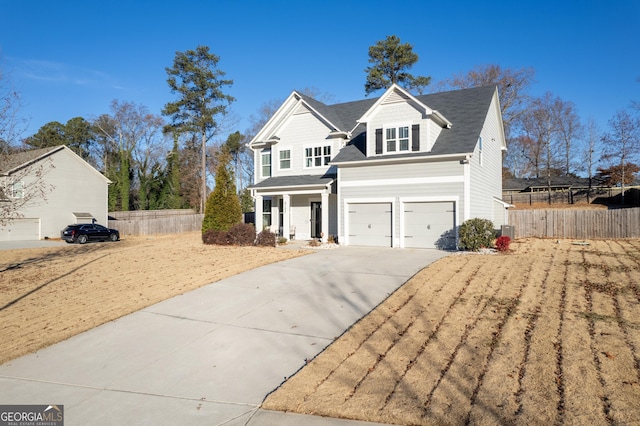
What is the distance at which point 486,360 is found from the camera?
5.51 m

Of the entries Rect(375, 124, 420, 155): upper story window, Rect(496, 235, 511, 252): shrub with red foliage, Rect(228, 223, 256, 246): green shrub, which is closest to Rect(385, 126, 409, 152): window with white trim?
Rect(375, 124, 420, 155): upper story window

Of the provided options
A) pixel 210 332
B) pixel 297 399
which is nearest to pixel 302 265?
pixel 210 332

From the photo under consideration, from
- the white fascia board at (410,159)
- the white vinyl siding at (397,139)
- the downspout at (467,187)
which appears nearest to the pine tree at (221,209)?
→ the white fascia board at (410,159)

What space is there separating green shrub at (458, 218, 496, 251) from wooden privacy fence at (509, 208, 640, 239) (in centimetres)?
599

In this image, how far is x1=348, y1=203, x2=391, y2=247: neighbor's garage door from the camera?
59.5 ft

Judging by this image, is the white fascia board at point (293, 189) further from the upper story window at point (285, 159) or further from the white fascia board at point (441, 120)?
the white fascia board at point (441, 120)

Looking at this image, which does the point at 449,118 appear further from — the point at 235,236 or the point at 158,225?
the point at 158,225

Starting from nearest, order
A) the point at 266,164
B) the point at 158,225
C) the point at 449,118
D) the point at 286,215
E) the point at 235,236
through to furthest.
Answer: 1. the point at 449,118
2. the point at 235,236
3. the point at 286,215
4. the point at 266,164
5. the point at 158,225

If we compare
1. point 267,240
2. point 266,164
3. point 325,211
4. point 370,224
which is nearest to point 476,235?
point 370,224

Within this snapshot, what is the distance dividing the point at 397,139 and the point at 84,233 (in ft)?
74.9

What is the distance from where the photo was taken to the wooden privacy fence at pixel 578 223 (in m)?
20.9

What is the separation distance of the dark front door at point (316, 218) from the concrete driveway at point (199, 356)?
1166 centimetres

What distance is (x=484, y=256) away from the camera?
1410cm

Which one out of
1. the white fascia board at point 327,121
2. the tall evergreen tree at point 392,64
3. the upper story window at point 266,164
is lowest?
the upper story window at point 266,164
